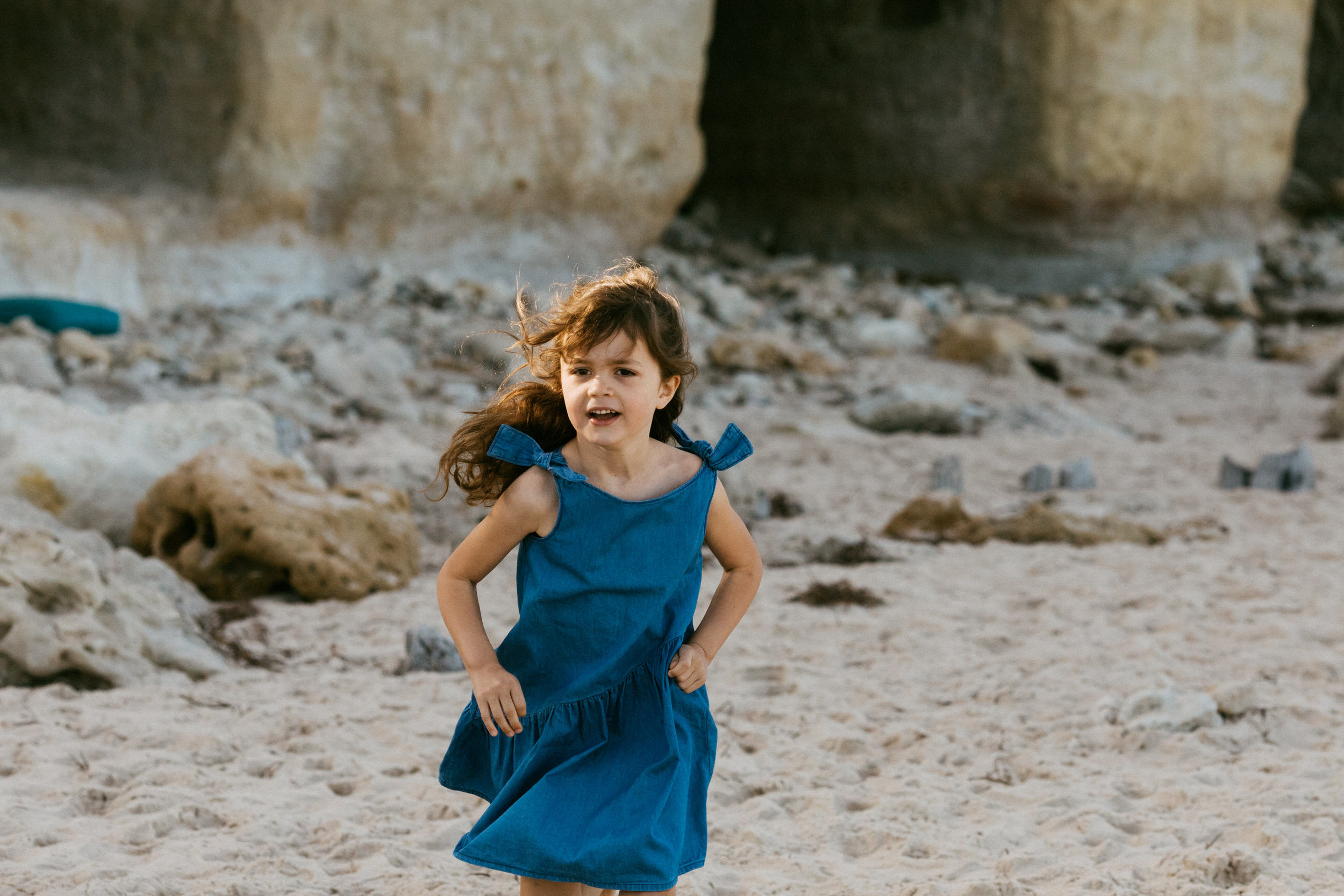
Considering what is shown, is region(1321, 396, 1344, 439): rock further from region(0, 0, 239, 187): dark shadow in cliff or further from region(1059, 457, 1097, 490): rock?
region(0, 0, 239, 187): dark shadow in cliff

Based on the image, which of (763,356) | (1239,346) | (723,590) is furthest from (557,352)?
(1239,346)

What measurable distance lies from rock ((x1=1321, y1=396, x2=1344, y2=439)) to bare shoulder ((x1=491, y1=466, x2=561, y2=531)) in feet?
20.6

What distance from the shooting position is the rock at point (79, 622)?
3.20 metres

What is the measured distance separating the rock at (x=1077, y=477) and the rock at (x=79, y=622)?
3.62 metres

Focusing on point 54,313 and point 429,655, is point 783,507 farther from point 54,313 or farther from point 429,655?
point 54,313

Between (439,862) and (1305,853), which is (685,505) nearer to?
(439,862)

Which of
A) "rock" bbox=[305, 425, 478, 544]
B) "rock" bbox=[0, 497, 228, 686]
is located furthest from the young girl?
"rock" bbox=[305, 425, 478, 544]

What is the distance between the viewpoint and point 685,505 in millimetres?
1902

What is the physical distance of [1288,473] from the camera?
5684 millimetres

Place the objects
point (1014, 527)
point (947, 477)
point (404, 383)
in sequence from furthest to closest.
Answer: point (404, 383) → point (947, 477) → point (1014, 527)

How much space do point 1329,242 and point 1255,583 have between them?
29.3 ft

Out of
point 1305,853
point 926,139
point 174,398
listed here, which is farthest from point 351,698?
point 926,139

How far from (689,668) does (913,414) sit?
531 centimetres

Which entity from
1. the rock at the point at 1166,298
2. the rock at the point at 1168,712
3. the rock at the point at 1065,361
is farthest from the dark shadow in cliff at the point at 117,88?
the rock at the point at 1166,298
